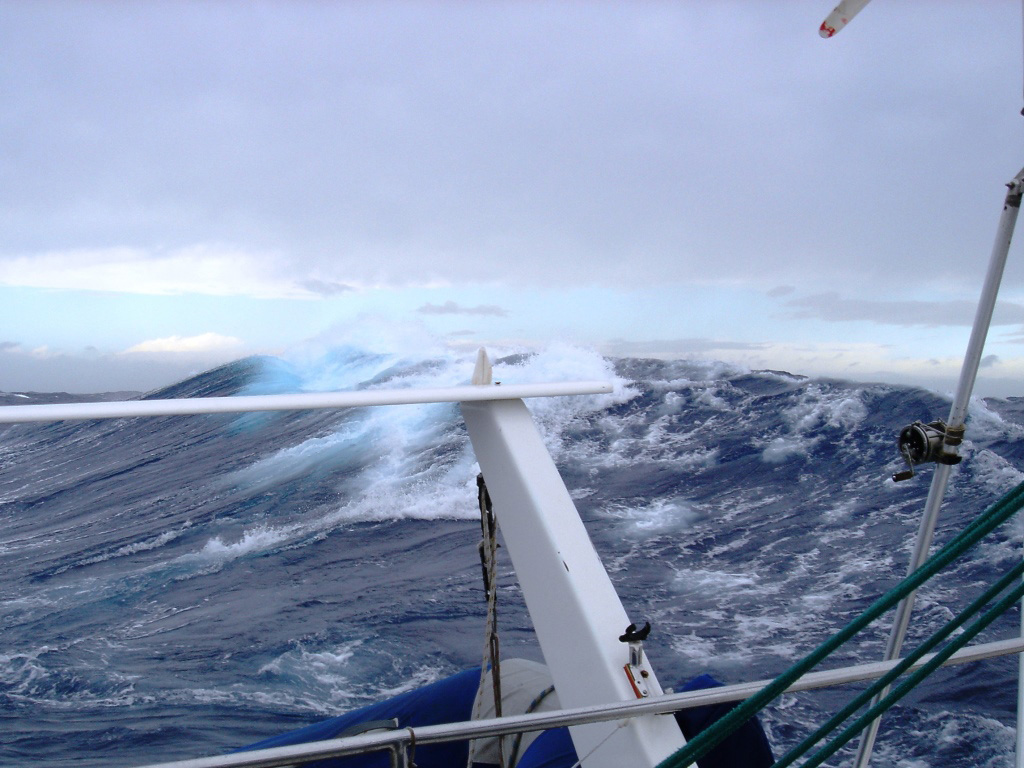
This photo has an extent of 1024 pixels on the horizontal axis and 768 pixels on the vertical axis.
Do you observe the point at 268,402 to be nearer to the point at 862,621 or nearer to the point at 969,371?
the point at 862,621

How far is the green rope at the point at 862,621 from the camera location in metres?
1.42

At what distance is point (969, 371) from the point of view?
195cm

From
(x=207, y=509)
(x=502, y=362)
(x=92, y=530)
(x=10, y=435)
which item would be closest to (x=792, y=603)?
(x=207, y=509)

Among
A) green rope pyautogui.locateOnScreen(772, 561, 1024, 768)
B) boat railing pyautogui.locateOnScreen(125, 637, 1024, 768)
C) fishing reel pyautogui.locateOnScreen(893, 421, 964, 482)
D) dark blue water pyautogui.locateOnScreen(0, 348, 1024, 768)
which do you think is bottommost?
dark blue water pyautogui.locateOnScreen(0, 348, 1024, 768)

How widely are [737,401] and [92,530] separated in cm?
1204

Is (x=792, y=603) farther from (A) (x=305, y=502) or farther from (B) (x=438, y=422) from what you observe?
(B) (x=438, y=422)

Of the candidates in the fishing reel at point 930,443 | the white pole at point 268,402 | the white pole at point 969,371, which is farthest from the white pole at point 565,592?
the fishing reel at point 930,443

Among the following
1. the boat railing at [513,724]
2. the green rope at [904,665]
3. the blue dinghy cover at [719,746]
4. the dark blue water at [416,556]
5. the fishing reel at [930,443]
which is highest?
the fishing reel at [930,443]

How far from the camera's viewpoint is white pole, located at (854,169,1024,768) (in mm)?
1865

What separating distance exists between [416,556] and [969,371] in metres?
8.71

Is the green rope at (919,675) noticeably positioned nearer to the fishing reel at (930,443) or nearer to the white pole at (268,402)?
the fishing reel at (930,443)

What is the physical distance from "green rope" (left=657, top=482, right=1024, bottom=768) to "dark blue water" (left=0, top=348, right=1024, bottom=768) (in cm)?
427

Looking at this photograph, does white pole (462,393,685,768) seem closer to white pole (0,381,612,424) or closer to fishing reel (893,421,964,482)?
white pole (0,381,612,424)

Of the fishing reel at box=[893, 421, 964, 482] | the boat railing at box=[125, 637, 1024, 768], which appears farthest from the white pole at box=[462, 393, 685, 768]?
the fishing reel at box=[893, 421, 964, 482]
